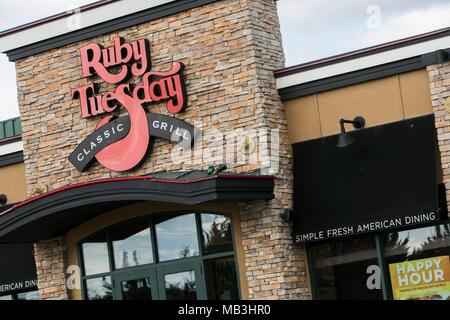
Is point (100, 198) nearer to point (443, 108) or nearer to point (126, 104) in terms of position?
point (126, 104)

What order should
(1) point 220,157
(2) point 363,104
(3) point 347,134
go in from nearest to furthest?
(3) point 347,134 → (2) point 363,104 → (1) point 220,157

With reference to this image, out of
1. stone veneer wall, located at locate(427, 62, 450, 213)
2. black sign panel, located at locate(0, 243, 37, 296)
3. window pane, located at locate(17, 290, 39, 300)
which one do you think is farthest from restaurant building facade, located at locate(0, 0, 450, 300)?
window pane, located at locate(17, 290, 39, 300)

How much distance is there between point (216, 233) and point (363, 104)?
147 inches

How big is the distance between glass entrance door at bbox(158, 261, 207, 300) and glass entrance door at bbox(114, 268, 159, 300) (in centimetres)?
19

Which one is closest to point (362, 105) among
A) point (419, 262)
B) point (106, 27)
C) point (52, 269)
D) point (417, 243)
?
point (417, 243)

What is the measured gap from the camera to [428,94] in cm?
1331

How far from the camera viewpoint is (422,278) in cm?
1309

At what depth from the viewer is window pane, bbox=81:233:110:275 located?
16.5 m

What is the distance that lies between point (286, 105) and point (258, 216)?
A: 2233mm

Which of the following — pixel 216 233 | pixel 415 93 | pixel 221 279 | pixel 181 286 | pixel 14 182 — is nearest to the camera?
pixel 415 93

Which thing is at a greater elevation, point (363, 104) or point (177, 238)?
point (363, 104)

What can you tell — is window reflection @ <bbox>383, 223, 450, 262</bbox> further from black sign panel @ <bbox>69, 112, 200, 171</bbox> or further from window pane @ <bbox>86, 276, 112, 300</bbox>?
window pane @ <bbox>86, 276, 112, 300</bbox>
